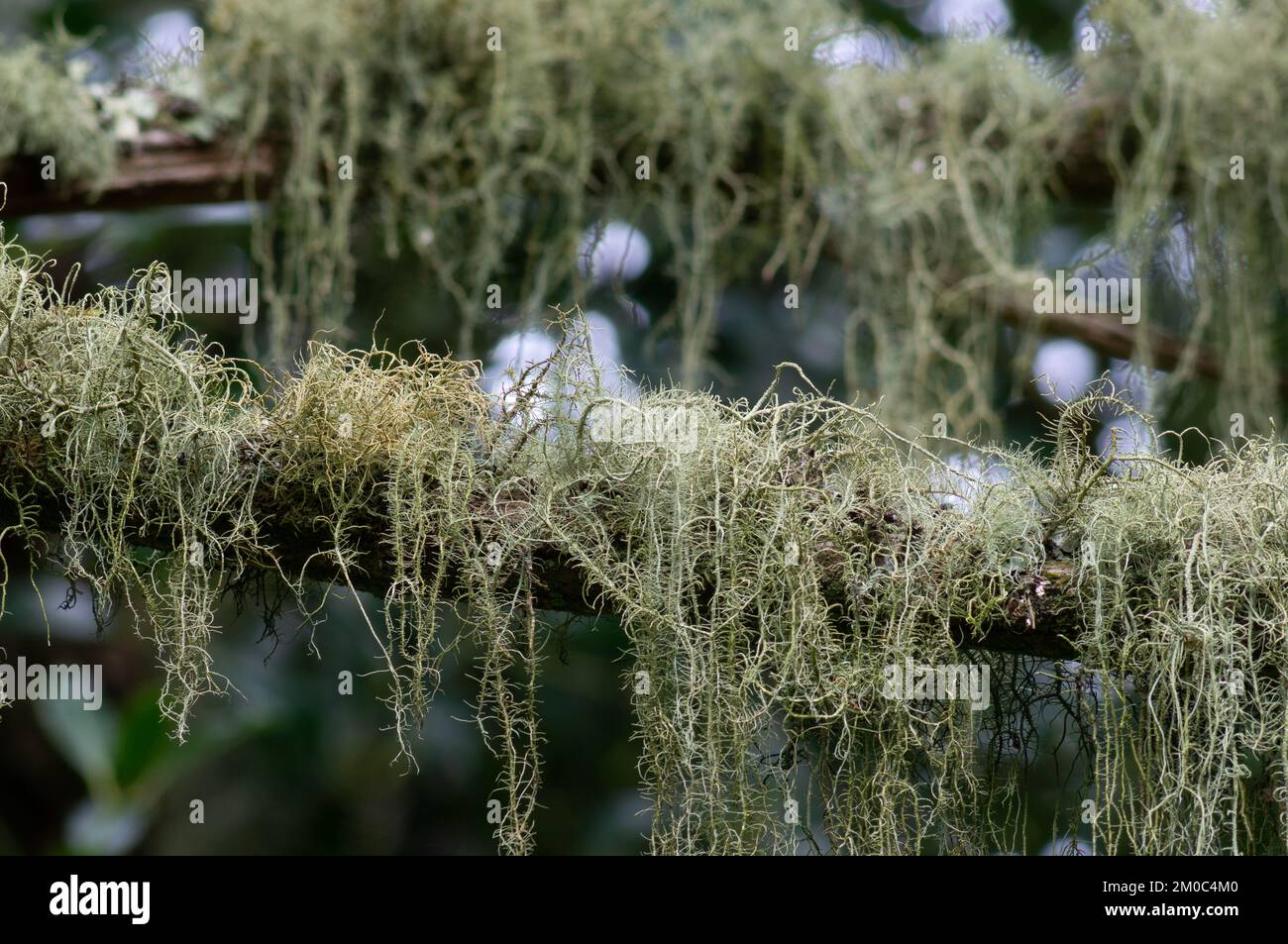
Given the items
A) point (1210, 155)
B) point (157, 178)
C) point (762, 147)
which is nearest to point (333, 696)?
point (157, 178)

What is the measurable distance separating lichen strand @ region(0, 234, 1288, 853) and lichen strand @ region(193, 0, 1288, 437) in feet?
3.87

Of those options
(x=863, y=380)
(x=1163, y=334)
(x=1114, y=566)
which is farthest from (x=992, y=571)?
(x=1163, y=334)

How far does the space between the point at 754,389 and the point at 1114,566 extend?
2.25 m

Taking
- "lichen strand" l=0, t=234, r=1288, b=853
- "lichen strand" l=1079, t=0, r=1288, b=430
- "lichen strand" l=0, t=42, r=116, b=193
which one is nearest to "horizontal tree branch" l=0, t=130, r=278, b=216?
"lichen strand" l=0, t=42, r=116, b=193

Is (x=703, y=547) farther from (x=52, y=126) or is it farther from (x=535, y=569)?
(x=52, y=126)

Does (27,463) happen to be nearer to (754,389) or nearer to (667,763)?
(667,763)

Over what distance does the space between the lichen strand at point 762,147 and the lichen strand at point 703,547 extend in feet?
3.87

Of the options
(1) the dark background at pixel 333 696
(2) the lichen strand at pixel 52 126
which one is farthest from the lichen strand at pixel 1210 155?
(2) the lichen strand at pixel 52 126

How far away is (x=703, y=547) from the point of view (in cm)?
104

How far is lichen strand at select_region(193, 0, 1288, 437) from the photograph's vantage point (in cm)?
227

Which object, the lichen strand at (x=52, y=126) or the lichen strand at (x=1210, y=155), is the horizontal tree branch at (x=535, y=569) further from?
the lichen strand at (x=1210, y=155)

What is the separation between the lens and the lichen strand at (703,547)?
103 centimetres

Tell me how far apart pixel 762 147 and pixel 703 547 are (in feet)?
5.26

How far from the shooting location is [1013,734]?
1.17 m
